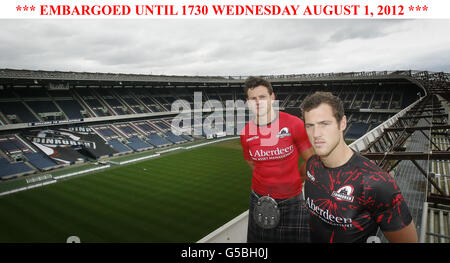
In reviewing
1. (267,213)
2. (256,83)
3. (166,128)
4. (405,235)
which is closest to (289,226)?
(267,213)

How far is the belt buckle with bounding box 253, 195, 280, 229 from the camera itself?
2.82 metres

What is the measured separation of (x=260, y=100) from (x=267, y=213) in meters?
1.30

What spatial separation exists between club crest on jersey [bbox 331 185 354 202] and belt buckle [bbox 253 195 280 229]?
84 centimetres

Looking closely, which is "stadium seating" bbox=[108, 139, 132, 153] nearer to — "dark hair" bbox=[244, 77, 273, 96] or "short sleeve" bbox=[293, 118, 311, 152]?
"dark hair" bbox=[244, 77, 273, 96]

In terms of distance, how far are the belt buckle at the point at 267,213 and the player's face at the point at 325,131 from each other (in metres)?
0.97

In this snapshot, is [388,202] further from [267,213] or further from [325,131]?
[267,213]

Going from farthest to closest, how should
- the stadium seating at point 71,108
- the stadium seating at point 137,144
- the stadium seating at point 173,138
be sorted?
the stadium seating at point 173,138, the stadium seating at point 71,108, the stadium seating at point 137,144

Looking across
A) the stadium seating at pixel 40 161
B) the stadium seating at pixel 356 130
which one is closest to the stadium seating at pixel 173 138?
the stadium seating at pixel 40 161

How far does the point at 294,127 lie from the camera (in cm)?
286

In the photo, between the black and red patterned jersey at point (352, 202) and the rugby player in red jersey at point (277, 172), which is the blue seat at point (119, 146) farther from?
the black and red patterned jersey at point (352, 202)

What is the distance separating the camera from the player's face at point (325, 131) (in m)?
2.12

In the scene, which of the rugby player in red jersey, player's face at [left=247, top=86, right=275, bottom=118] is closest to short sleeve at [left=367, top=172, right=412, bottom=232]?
the rugby player in red jersey
